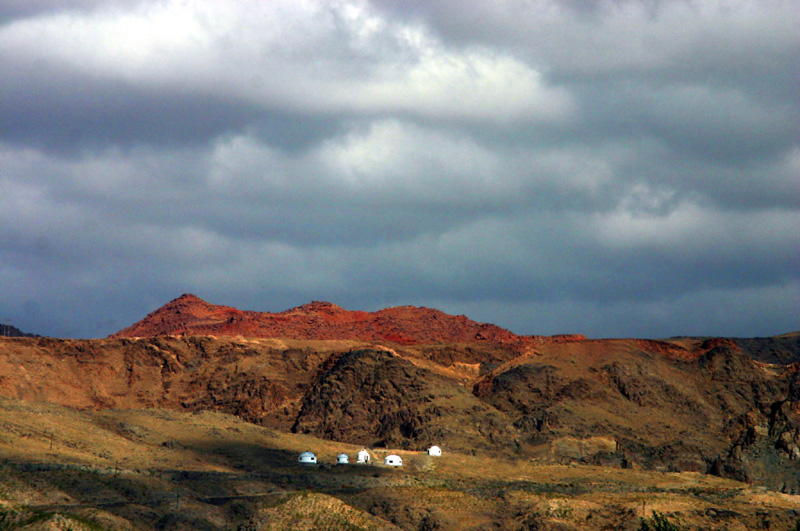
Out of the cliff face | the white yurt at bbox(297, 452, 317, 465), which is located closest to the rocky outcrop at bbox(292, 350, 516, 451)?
the cliff face

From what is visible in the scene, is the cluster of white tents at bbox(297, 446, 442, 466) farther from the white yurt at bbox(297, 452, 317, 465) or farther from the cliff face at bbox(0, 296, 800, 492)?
the cliff face at bbox(0, 296, 800, 492)

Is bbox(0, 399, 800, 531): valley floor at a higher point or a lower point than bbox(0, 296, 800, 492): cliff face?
lower

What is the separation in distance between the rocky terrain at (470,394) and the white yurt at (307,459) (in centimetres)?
244

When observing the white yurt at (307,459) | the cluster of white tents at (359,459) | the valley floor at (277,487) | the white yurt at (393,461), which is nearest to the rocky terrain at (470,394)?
the white yurt at (307,459)

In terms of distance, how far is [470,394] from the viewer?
509 feet

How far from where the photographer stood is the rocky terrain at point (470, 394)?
138375mm

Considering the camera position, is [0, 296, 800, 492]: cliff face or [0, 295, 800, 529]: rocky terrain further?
[0, 296, 800, 492]: cliff face

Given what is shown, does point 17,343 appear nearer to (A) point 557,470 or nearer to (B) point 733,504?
(A) point 557,470

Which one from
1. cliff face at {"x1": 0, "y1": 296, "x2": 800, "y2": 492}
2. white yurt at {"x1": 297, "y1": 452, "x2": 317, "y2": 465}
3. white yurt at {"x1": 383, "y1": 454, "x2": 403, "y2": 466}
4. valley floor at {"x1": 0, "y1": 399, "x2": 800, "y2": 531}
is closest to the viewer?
valley floor at {"x1": 0, "y1": 399, "x2": 800, "y2": 531}

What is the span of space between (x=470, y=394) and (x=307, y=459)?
129ft

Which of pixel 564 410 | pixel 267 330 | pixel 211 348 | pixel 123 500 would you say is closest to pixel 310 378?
pixel 211 348

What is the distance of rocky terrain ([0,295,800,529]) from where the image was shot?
454ft

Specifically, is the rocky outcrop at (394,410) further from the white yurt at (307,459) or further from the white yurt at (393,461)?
the white yurt at (307,459)

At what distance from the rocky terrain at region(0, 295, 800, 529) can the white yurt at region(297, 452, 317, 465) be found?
7.99 feet
